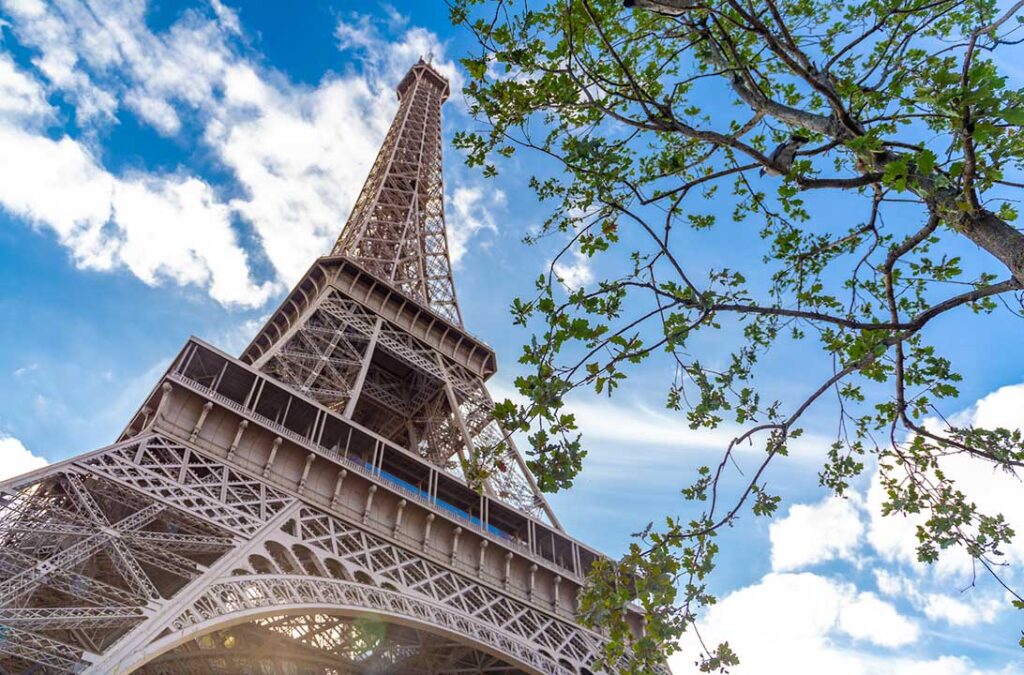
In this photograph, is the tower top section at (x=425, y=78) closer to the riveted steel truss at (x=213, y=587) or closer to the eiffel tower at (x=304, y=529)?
the eiffel tower at (x=304, y=529)

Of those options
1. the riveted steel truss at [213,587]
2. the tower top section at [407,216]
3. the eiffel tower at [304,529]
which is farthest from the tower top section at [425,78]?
A: the riveted steel truss at [213,587]

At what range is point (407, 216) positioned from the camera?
37000 millimetres

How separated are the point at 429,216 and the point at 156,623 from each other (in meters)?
30.5

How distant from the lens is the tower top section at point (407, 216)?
32916 millimetres

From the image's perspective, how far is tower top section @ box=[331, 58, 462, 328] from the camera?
108 feet

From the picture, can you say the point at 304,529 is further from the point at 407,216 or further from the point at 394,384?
the point at 407,216

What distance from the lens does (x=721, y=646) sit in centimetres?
640

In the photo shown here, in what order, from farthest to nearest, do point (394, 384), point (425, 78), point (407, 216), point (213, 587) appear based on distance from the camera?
1. point (425, 78)
2. point (407, 216)
3. point (394, 384)
4. point (213, 587)

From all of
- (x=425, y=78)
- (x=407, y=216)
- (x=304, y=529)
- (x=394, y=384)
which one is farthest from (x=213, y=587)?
(x=425, y=78)

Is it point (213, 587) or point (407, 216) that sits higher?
point (407, 216)

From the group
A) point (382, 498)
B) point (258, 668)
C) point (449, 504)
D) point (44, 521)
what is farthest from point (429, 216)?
point (44, 521)

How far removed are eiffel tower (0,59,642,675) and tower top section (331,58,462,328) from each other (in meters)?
3.88

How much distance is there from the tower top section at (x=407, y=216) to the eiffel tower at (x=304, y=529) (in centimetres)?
388

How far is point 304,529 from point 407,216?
23.7 metres
